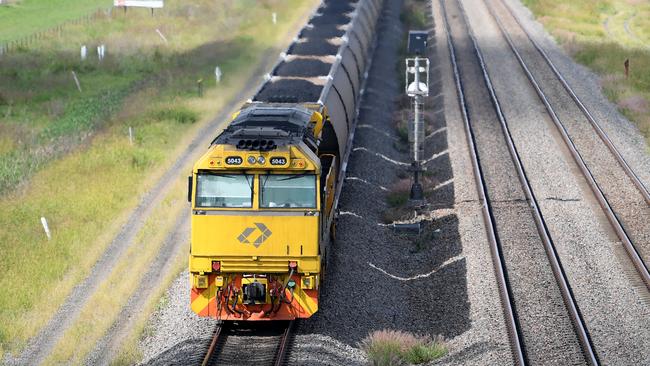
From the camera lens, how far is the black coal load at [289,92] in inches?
906

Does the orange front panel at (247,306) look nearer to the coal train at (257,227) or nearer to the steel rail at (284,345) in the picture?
the coal train at (257,227)

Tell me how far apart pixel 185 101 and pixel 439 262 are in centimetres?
1985

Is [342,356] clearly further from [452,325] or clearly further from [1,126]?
[1,126]

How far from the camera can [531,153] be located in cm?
2964

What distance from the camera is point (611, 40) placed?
170 ft

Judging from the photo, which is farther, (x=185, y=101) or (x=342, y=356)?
(x=185, y=101)

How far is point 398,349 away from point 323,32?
806 inches

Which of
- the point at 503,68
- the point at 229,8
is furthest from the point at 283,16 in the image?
the point at 503,68

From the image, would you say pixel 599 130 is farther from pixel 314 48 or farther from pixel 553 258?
pixel 553 258

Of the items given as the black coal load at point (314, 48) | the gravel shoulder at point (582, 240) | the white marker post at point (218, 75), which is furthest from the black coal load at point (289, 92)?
the white marker post at point (218, 75)

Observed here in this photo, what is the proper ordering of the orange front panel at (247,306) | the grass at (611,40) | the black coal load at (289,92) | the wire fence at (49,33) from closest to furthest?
1. the orange front panel at (247,306)
2. the black coal load at (289,92)
3. the grass at (611,40)
4. the wire fence at (49,33)

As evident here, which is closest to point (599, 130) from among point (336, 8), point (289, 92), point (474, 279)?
point (289, 92)

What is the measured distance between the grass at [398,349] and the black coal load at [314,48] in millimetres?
15367

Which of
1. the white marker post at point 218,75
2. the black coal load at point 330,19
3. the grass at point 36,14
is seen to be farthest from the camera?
the grass at point 36,14
